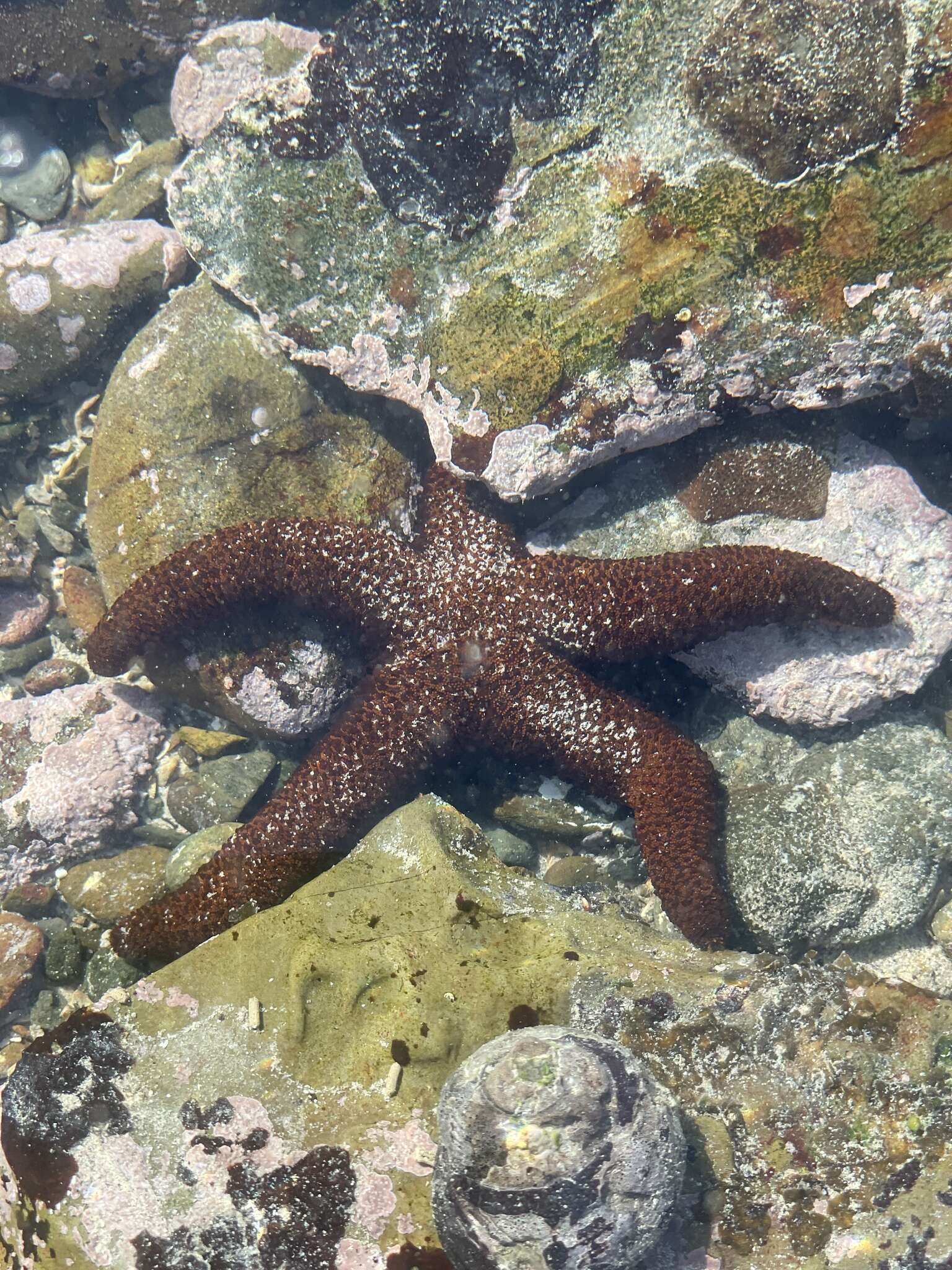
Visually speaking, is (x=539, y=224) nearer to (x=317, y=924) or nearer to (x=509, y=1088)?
(x=317, y=924)

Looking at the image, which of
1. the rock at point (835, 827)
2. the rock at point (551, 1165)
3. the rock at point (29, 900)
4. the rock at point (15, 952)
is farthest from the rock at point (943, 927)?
the rock at point (29, 900)

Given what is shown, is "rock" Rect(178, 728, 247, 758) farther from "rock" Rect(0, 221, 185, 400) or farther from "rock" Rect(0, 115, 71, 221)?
"rock" Rect(0, 115, 71, 221)

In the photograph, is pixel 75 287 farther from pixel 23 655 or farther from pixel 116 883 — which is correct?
pixel 116 883

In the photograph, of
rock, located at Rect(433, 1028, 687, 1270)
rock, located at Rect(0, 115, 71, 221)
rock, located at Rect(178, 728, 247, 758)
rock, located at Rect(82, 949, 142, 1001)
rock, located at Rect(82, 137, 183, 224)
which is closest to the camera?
rock, located at Rect(433, 1028, 687, 1270)

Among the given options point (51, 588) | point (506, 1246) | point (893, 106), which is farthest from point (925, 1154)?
point (51, 588)

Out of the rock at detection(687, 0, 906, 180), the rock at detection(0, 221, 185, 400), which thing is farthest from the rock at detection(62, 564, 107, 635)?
the rock at detection(687, 0, 906, 180)


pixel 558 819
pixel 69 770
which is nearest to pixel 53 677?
pixel 69 770
